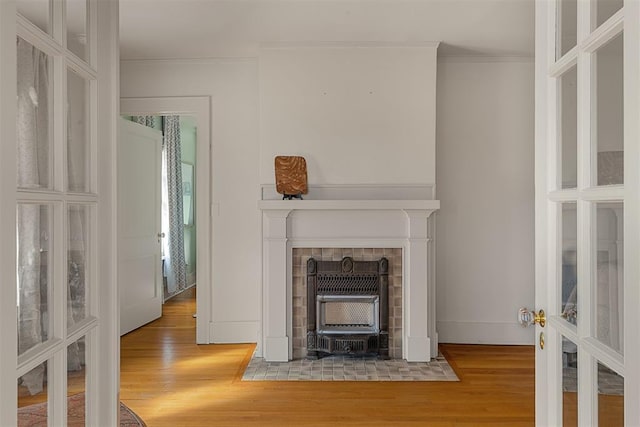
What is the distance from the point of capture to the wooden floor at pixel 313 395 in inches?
111

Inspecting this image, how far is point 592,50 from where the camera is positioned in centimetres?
114

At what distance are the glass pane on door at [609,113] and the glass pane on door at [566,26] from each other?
160mm

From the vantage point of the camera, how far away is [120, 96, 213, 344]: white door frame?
14.1ft

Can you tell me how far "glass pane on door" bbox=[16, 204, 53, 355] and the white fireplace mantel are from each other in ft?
8.98

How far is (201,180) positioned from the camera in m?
4.30

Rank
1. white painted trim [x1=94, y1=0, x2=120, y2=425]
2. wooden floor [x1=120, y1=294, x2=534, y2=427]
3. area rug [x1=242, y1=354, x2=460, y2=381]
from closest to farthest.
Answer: white painted trim [x1=94, y1=0, x2=120, y2=425]
wooden floor [x1=120, y1=294, x2=534, y2=427]
area rug [x1=242, y1=354, x2=460, y2=381]

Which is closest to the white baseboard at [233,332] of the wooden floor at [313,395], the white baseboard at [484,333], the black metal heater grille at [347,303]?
the wooden floor at [313,395]

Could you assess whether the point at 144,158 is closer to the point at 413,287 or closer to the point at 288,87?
the point at 288,87

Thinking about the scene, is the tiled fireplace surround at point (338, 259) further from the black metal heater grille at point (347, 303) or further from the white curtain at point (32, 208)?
the white curtain at point (32, 208)

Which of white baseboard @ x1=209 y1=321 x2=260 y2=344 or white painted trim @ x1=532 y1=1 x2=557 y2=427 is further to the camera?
white baseboard @ x1=209 y1=321 x2=260 y2=344

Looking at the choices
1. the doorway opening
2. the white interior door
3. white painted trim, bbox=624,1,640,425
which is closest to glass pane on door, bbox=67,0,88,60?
white painted trim, bbox=624,1,640,425

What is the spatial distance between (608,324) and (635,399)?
0.19 meters

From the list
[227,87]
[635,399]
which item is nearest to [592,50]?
[635,399]

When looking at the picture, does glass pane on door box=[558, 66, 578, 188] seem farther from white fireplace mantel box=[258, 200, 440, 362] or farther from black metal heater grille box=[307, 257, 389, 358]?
black metal heater grille box=[307, 257, 389, 358]
